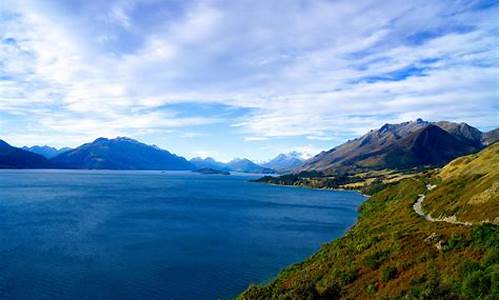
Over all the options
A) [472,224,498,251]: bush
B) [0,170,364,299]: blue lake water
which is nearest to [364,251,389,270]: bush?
[472,224,498,251]: bush

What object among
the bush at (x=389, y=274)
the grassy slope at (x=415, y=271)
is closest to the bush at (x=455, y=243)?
the grassy slope at (x=415, y=271)

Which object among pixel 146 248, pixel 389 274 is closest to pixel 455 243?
pixel 389 274

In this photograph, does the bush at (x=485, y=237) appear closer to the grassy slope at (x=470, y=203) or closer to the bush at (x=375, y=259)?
the bush at (x=375, y=259)

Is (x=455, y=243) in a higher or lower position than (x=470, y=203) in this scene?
lower

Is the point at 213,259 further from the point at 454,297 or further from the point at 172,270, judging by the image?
the point at 454,297

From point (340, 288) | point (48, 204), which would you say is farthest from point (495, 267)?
point (48, 204)

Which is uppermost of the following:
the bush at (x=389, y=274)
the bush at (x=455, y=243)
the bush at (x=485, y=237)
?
the bush at (x=485, y=237)

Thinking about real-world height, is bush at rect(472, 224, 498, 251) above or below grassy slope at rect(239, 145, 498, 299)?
above

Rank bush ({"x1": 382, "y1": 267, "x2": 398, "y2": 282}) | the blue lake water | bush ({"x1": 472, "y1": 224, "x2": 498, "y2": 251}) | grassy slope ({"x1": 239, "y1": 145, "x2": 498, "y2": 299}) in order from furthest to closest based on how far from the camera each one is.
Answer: the blue lake water < bush ({"x1": 382, "y1": 267, "x2": 398, "y2": 282}) < bush ({"x1": 472, "y1": 224, "x2": 498, "y2": 251}) < grassy slope ({"x1": 239, "y1": 145, "x2": 498, "y2": 299})

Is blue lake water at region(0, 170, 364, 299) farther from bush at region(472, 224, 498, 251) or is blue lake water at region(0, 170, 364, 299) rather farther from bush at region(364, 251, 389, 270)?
bush at region(472, 224, 498, 251)

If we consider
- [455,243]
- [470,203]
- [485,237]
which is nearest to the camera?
[485,237]

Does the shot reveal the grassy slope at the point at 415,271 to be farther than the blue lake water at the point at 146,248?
No

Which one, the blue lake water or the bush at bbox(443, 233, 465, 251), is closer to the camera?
the bush at bbox(443, 233, 465, 251)

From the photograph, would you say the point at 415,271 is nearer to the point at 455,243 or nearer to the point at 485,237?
the point at 455,243
